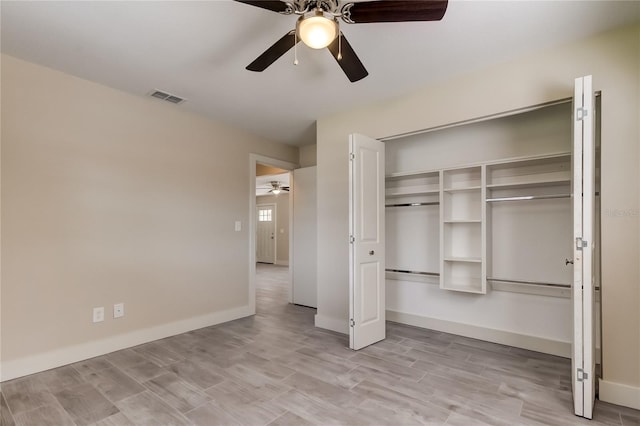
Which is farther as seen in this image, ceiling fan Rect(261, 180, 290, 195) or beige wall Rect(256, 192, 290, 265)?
beige wall Rect(256, 192, 290, 265)

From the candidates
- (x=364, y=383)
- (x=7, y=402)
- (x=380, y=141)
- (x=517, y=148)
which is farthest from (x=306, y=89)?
(x=7, y=402)

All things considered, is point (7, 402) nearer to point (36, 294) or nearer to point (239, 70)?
point (36, 294)

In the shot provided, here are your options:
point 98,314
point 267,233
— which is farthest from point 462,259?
point 267,233

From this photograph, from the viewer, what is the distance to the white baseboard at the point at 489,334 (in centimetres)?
301

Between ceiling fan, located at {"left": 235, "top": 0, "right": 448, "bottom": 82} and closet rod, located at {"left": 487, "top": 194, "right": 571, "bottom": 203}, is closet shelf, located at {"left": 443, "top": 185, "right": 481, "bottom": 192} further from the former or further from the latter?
ceiling fan, located at {"left": 235, "top": 0, "right": 448, "bottom": 82}

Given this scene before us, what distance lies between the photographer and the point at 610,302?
224cm

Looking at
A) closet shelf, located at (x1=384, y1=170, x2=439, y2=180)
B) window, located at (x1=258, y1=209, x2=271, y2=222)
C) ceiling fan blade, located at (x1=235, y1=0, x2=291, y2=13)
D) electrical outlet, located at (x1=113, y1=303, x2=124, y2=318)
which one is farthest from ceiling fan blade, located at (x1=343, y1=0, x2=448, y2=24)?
window, located at (x1=258, y1=209, x2=271, y2=222)

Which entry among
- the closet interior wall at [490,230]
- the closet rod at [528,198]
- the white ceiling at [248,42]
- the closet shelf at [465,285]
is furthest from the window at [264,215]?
the closet rod at [528,198]

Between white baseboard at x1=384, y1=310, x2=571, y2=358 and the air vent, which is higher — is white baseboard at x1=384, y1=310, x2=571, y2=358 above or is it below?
below

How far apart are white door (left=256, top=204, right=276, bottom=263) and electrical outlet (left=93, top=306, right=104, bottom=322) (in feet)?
25.3

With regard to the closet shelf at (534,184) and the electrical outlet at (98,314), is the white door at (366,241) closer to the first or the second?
the closet shelf at (534,184)

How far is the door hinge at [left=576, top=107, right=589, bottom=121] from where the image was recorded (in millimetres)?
2037

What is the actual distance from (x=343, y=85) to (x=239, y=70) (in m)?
0.98

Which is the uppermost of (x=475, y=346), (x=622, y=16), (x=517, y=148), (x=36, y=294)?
(x=622, y=16)
